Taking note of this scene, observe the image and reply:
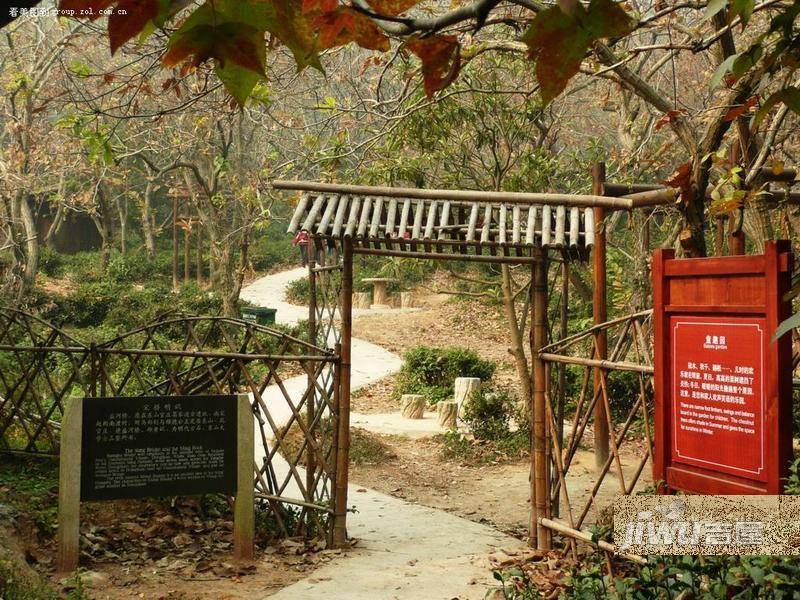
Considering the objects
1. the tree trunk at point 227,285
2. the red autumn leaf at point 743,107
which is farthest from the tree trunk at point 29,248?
the red autumn leaf at point 743,107

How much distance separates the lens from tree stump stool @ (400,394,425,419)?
40.9ft

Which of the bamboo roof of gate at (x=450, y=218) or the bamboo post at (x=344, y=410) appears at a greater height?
the bamboo roof of gate at (x=450, y=218)

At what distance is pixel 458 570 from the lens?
215 inches

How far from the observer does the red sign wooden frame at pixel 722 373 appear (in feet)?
11.6

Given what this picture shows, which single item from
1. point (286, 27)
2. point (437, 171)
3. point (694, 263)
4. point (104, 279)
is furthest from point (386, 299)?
point (286, 27)

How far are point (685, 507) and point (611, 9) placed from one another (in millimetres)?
2221

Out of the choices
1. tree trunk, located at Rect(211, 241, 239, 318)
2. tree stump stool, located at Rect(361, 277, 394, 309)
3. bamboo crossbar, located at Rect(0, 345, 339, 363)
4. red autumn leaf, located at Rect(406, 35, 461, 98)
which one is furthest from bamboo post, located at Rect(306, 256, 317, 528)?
tree stump stool, located at Rect(361, 277, 394, 309)

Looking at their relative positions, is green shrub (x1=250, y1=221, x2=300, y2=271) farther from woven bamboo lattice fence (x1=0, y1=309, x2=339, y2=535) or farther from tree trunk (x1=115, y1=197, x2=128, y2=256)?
woven bamboo lattice fence (x1=0, y1=309, x2=339, y2=535)

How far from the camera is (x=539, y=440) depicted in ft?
19.1

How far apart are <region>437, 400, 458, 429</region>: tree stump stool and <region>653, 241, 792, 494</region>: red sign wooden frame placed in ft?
24.8

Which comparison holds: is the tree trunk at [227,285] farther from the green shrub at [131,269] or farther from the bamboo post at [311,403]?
the bamboo post at [311,403]

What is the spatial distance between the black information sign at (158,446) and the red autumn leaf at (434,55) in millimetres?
4558

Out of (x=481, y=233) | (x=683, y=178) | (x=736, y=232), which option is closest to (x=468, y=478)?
(x=481, y=233)

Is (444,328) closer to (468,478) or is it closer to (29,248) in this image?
(29,248)
